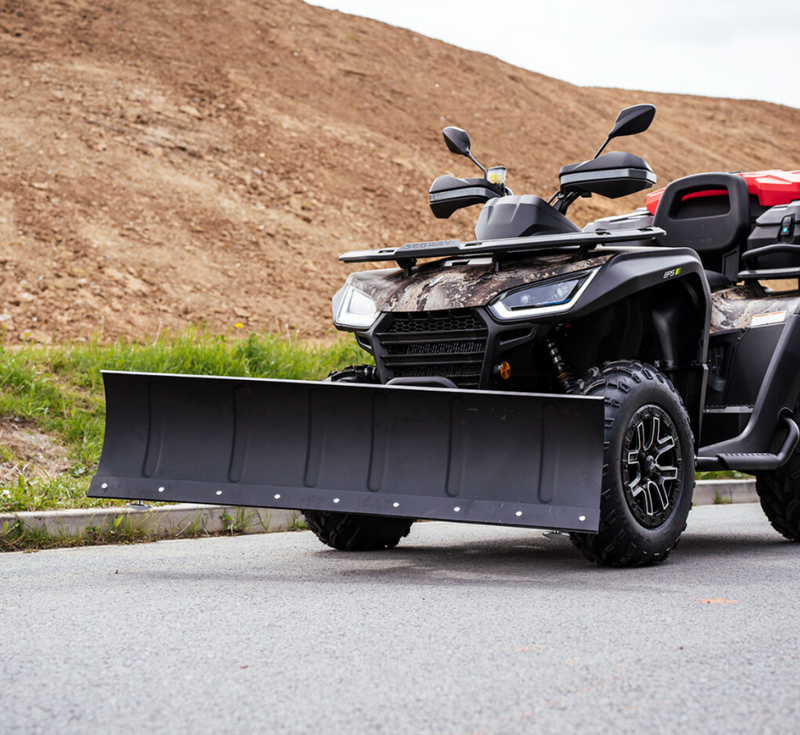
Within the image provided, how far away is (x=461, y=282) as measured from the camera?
491 centimetres

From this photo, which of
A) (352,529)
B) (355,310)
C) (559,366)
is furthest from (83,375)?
(559,366)

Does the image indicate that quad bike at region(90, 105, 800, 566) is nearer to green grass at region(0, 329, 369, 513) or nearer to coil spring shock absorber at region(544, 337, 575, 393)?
coil spring shock absorber at region(544, 337, 575, 393)

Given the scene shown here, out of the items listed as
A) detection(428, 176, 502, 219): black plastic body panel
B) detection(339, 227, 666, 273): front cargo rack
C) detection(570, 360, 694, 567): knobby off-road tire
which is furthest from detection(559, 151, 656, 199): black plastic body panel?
detection(570, 360, 694, 567): knobby off-road tire

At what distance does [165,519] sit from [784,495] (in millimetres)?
3697

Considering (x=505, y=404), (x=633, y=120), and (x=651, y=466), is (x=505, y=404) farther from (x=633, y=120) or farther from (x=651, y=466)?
(x=633, y=120)

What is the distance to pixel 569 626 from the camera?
138 inches

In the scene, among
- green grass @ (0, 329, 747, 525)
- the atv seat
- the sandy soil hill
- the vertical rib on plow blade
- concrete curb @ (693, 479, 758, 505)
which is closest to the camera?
the vertical rib on plow blade

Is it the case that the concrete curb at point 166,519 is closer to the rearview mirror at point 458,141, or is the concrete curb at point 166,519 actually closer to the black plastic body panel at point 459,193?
the black plastic body panel at point 459,193

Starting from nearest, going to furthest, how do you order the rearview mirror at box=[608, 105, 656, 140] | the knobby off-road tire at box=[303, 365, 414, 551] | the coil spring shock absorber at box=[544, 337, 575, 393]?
the coil spring shock absorber at box=[544, 337, 575, 393] < the rearview mirror at box=[608, 105, 656, 140] < the knobby off-road tire at box=[303, 365, 414, 551]

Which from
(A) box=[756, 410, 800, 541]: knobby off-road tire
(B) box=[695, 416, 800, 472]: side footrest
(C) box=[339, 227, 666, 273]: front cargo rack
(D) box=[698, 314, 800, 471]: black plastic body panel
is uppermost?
(C) box=[339, 227, 666, 273]: front cargo rack

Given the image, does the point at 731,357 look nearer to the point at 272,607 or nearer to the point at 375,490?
the point at 375,490

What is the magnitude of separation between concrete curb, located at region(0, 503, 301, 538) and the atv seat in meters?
3.11

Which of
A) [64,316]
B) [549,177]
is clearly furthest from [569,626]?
[549,177]

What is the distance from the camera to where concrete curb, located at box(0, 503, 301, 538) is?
19.5 feet
